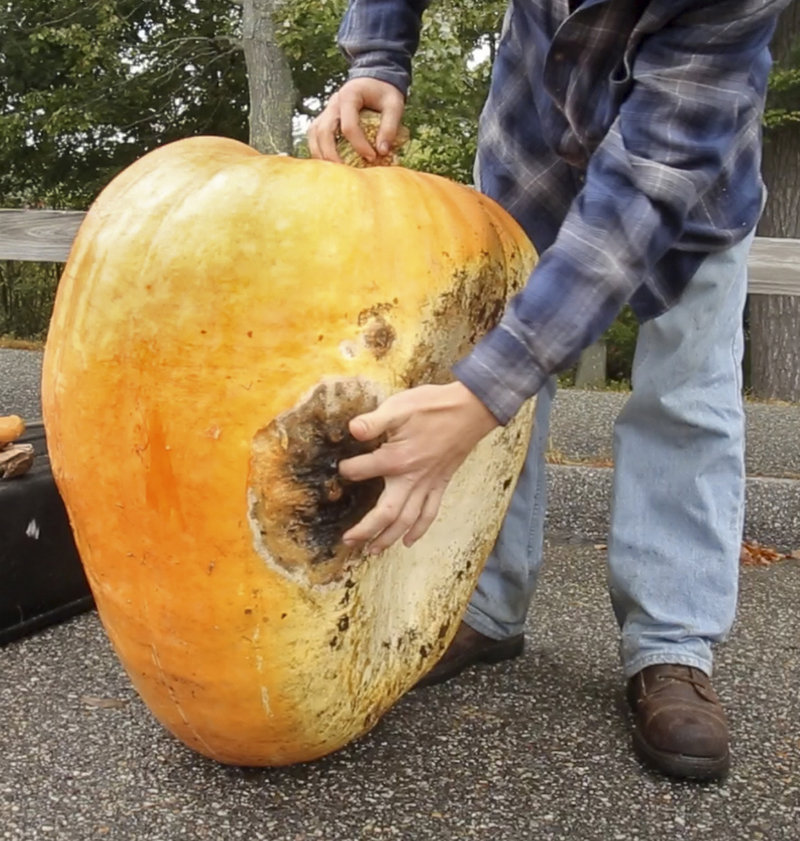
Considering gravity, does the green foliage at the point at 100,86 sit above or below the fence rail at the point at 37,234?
below

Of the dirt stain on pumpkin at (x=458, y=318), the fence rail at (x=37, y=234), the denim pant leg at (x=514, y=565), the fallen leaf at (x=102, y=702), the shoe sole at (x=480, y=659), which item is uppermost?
the dirt stain on pumpkin at (x=458, y=318)

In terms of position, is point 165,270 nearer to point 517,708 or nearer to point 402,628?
point 402,628

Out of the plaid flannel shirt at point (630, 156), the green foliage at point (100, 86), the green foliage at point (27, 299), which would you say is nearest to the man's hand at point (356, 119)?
the plaid flannel shirt at point (630, 156)

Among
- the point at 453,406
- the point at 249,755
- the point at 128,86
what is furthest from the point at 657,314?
the point at 128,86

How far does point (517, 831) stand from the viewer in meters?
1.35

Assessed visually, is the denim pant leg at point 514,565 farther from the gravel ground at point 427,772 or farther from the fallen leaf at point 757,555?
the fallen leaf at point 757,555

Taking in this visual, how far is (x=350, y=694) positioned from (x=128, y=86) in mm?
11997

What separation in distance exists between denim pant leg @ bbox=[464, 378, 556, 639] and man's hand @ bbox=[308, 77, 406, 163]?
510 millimetres

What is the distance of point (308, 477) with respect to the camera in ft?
4.13

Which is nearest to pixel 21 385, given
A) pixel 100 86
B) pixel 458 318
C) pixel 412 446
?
pixel 458 318

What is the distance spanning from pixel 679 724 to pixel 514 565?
43 centimetres

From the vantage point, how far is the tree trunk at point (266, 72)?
30.4 ft

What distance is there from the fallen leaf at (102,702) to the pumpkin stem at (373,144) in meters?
0.90

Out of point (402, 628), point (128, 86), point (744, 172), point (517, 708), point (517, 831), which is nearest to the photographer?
point (517, 831)
